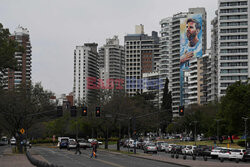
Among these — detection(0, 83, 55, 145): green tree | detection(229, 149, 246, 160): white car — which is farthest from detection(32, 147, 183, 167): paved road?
detection(0, 83, 55, 145): green tree

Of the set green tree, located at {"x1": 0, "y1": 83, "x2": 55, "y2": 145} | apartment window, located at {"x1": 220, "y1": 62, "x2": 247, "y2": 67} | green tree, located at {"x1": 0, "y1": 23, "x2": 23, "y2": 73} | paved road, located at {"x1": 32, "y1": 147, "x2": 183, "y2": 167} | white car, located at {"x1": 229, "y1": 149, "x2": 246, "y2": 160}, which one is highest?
apartment window, located at {"x1": 220, "y1": 62, "x2": 247, "y2": 67}

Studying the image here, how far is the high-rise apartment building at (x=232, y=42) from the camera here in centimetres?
17225

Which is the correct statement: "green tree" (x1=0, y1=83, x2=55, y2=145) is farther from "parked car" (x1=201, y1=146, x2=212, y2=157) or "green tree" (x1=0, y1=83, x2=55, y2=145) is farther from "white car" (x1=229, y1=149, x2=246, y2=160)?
"white car" (x1=229, y1=149, x2=246, y2=160)

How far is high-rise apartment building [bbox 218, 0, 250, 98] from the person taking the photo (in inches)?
6781

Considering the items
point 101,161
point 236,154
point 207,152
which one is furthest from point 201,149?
point 101,161

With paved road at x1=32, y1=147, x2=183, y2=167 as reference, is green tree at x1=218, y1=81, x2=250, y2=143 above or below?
above

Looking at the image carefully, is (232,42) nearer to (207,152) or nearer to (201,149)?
(201,149)

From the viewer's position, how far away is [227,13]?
6841 inches

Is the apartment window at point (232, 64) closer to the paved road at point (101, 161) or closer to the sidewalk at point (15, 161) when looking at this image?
the paved road at point (101, 161)

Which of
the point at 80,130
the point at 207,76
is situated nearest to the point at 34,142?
the point at 80,130

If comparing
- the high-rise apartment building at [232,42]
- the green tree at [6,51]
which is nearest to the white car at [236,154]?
the green tree at [6,51]

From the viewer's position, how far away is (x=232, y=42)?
174 metres

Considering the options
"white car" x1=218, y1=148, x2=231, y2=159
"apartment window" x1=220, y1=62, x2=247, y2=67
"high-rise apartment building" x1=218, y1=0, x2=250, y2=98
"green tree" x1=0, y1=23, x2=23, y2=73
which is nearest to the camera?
"green tree" x1=0, y1=23, x2=23, y2=73

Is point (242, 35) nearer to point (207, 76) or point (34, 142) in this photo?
point (207, 76)
